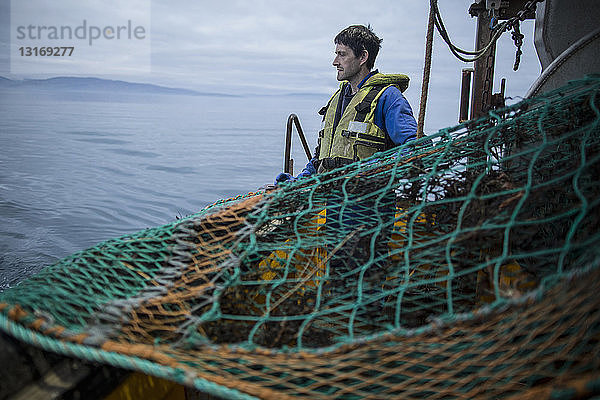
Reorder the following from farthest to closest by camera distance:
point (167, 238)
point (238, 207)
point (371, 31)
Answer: point (371, 31) → point (238, 207) → point (167, 238)

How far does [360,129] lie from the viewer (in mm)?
2912

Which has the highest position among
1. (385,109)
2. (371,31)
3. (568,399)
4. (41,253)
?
(371,31)

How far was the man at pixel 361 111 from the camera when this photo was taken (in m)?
2.78

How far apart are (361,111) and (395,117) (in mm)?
297

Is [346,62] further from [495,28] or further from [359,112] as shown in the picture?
[495,28]

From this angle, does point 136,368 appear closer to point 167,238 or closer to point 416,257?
point 167,238

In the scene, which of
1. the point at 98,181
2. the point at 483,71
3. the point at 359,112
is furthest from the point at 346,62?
the point at 98,181

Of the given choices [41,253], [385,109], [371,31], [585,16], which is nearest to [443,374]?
[385,109]

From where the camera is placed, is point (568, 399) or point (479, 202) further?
point (479, 202)

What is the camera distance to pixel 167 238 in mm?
1683

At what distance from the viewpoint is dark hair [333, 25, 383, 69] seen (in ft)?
9.95

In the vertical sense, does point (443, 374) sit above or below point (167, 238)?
below

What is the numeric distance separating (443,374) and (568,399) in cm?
43

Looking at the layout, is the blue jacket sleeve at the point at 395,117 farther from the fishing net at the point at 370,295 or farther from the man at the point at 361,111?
the fishing net at the point at 370,295
